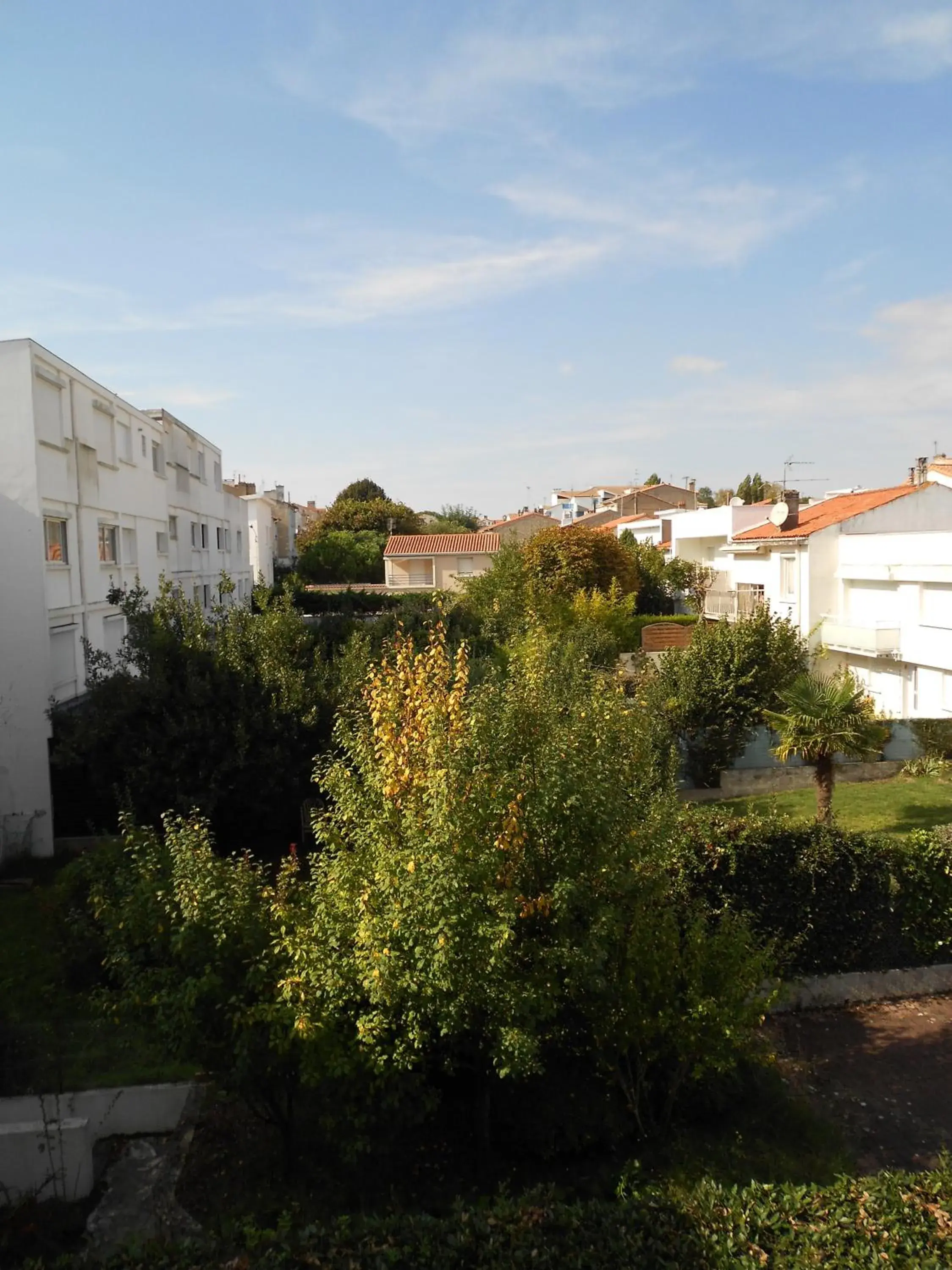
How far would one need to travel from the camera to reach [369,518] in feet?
246

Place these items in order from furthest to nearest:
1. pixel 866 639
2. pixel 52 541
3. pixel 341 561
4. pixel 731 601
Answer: pixel 341 561 < pixel 731 601 < pixel 866 639 < pixel 52 541

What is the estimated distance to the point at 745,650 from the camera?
19797 mm

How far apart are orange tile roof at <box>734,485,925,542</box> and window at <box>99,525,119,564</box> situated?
2247 cm

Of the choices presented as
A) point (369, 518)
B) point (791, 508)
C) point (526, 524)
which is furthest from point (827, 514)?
point (369, 518)

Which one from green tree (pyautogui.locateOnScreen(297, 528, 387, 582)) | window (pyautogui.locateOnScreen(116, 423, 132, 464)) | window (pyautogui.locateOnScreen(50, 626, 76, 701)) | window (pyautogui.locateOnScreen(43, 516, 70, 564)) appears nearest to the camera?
→ window (pyautogui.locateOnScreen(50, 626, 76, 701))

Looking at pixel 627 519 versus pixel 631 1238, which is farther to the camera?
pixel 627 519

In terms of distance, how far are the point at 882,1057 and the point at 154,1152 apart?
7881 millimetres

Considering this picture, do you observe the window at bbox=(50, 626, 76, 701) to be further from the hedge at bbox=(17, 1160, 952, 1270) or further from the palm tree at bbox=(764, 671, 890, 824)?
the hedge at bbox=(17, 1160, 952, 1270)

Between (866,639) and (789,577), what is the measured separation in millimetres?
5642

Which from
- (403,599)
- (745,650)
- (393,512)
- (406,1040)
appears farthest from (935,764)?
(393,512)

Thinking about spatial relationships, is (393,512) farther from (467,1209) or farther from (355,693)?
(467,1209)

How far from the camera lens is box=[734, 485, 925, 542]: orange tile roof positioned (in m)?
31.7

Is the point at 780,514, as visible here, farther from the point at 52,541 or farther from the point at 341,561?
the point at 341,561

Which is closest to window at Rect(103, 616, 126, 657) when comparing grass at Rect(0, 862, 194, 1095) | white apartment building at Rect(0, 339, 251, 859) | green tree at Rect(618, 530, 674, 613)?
white apartment building at Rect(0, 339, 251, 859)
